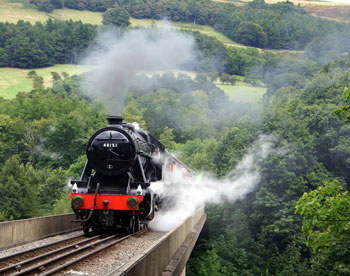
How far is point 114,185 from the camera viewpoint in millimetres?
14578

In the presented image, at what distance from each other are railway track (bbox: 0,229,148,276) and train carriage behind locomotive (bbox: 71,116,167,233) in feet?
2.13

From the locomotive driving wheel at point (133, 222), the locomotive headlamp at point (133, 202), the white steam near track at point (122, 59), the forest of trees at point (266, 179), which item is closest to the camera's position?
the locomotive headlamp at point (133, 202)

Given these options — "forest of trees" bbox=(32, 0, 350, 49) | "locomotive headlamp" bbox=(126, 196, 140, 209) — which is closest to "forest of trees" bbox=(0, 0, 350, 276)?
"forest of trees" bbox=(32, 0, 350, 49)

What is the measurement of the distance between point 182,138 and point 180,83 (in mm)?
11051

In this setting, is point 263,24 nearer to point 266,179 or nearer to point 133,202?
point 266,179

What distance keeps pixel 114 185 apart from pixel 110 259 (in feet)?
14.3

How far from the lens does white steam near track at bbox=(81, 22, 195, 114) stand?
21.6 meters

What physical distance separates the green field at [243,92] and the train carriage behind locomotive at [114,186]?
81633 millimetres

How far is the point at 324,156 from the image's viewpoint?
3475cm

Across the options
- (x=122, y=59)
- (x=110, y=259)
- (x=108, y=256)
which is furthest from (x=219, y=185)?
(x=110, y=259)

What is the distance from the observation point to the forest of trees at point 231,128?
28.7 metres

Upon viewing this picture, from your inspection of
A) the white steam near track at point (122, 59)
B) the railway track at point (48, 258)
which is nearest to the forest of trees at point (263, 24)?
the white steam near track at point (122, 59)

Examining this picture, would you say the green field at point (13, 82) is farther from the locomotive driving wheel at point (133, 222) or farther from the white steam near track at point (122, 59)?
the locomotive driving wheel at point (133, 222)

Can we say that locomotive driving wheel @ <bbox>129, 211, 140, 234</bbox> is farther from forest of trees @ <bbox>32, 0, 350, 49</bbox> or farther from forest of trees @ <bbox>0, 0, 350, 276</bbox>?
forest of trees @ <bbox>32, 0, 350, 49</bbox>
